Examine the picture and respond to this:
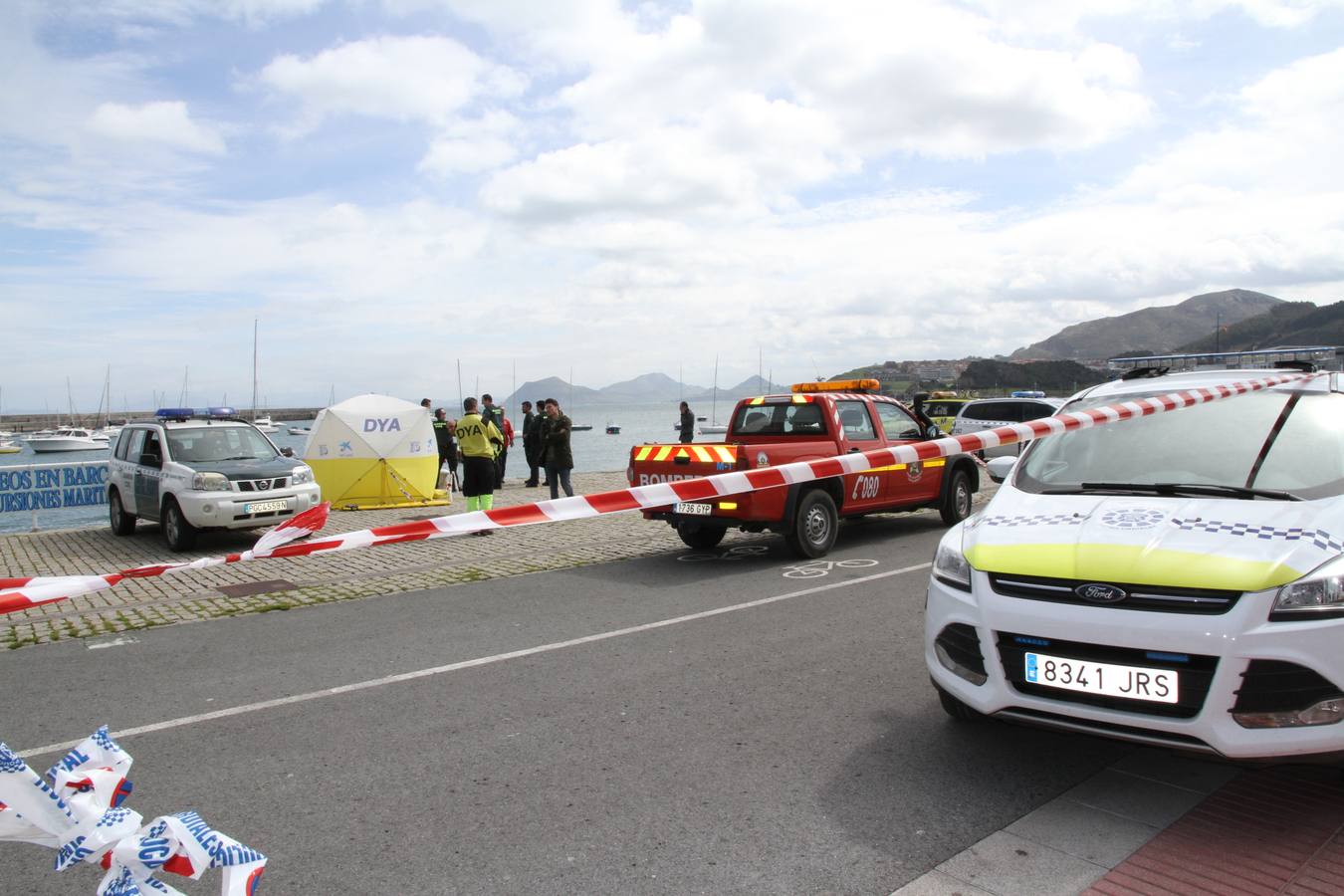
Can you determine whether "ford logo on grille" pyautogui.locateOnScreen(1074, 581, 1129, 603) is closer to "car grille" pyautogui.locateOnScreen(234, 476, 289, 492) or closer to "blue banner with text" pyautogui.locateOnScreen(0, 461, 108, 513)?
"car grille" pyautogui.locateOnScreen(234, 476, 289, 492)

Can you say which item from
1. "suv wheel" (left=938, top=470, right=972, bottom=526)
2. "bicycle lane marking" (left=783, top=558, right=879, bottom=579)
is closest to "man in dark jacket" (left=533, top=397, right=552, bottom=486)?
"suv wheel" (left=938, top=470, right=972, bottom=526)

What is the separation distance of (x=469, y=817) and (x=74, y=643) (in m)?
5.15

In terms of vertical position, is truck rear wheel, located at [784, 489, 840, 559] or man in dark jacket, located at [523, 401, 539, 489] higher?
man in dark jacket, located at [523, 401, 539, 489]

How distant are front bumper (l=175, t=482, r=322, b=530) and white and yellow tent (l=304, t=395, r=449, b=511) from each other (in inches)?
166

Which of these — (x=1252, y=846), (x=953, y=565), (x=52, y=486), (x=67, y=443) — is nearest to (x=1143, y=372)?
(x=953, y=565)

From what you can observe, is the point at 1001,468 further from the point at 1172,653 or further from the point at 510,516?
the point at 510,516

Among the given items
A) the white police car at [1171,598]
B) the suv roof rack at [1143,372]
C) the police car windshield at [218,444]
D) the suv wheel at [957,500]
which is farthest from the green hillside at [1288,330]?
the white police car at [1171,598]

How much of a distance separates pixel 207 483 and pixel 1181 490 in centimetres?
1139

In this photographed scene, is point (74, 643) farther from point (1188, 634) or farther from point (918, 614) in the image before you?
point (1188, 634)

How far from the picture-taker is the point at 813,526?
1024cm

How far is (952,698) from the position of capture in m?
4.53

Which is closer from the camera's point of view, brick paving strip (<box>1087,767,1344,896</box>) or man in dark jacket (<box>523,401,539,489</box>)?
brick paving strip (<box>1087,767,1344,896</box>)

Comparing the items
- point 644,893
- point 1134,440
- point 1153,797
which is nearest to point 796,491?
point 1134,440

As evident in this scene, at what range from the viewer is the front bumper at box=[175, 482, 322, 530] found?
11898mm
